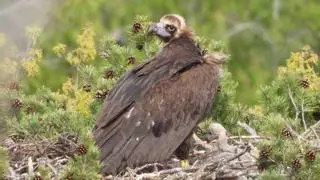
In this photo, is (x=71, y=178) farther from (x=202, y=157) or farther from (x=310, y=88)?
(x=310, y=88)

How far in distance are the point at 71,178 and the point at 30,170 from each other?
0.98m

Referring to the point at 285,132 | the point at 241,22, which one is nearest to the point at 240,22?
the point at 241,22

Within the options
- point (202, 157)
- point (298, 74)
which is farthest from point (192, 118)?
point (298, 74)

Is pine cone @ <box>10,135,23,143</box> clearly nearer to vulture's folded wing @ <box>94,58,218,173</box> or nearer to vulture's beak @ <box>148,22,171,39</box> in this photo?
vulture's folded wing @ <box>94,58,218,173</box>

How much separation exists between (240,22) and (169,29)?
76.4 feet

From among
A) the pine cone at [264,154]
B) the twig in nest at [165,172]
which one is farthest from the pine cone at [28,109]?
the pine cone at [264,154]

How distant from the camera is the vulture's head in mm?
12148

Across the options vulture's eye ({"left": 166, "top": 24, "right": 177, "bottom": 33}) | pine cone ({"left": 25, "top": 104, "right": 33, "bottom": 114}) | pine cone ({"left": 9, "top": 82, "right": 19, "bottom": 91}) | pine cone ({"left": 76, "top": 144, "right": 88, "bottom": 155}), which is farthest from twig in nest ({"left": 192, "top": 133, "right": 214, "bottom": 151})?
pine cone ({"left": 76, "top": 144, "right": 88, "bottom": 155})

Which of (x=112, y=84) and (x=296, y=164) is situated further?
(x=112, y=84)

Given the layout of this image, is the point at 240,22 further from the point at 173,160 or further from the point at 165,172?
the point at 165,172

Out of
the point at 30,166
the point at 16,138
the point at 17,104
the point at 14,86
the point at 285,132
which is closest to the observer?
the point at 285,132

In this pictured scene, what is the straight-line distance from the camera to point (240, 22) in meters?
35.4

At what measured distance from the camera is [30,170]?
32.5 ft

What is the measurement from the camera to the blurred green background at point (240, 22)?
3150cm
